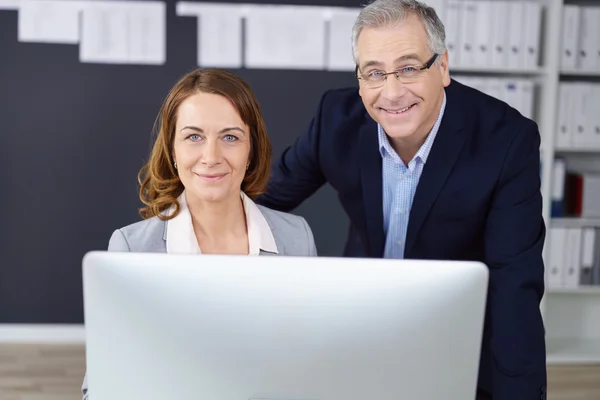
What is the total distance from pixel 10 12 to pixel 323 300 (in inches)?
151

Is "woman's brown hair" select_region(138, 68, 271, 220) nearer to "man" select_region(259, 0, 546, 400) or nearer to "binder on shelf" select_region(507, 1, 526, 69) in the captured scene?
"man" select_region(259, 0, 546, 400)

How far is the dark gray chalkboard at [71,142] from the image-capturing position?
14.2 feet

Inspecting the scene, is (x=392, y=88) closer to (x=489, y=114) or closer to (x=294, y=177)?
(x=489, y=114)

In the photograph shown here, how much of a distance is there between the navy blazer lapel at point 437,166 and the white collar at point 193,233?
350 millimetres

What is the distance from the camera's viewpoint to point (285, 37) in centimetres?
444

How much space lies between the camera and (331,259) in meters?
1.00

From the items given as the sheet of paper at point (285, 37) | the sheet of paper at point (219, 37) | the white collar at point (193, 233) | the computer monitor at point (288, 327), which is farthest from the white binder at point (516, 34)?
the computer monitor at point (288, 327)

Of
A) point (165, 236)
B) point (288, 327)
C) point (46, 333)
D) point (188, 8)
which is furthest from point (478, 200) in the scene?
point (46, 333)

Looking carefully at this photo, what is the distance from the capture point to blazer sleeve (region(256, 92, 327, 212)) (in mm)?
2150

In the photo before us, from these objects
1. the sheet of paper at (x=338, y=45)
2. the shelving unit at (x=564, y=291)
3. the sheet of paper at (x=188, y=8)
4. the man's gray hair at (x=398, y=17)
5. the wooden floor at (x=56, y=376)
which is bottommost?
the wooden floor at (x=56, y=376)

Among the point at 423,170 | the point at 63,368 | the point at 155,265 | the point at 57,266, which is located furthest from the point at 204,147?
the point at 57,266

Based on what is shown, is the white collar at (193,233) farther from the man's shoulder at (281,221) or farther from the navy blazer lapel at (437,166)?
the navy blazer lapel at (437,166)

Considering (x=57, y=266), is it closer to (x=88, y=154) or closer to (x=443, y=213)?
(x=88, y=154)

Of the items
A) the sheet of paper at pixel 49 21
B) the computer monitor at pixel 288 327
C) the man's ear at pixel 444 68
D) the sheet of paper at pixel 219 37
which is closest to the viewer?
the computer monitor at pixel 288 327
